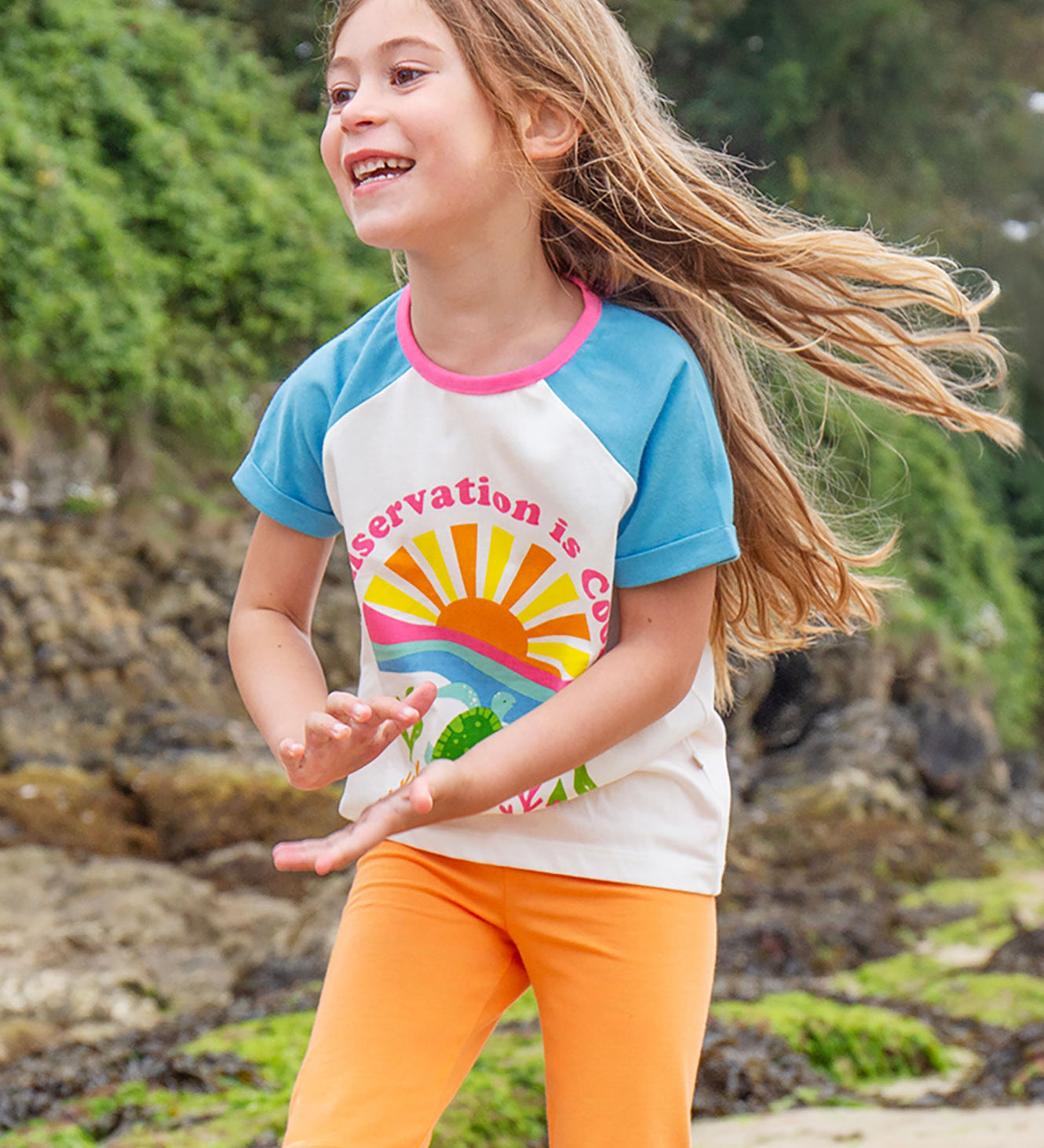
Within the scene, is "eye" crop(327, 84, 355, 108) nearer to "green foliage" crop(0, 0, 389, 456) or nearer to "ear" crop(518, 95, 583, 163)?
"ear" crop(518, 95, 583, 163)

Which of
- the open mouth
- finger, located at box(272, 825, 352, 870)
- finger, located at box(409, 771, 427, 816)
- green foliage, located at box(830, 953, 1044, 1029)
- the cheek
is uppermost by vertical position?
the cheek

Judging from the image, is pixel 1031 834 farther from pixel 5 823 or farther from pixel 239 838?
pixel 5 823

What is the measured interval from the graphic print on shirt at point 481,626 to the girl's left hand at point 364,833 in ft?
0.90

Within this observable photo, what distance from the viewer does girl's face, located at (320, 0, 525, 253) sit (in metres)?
1.60

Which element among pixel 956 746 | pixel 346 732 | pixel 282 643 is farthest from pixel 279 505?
pixel 956 746

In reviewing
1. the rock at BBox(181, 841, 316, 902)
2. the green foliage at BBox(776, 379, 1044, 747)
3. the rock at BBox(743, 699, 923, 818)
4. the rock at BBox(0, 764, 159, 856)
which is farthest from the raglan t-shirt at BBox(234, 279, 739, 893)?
the green foliage at BBox(776, 379, 1044, 747)

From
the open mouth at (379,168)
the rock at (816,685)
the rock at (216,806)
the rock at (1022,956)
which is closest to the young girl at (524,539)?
the open mouth at (379,168)

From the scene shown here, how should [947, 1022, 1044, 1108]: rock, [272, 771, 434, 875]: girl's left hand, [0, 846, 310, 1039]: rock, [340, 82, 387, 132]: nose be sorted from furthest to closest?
[0, 846, 310, 1039]: rock → [947, 1022, 1044, 1108]: rock → [340, 82, 387, 132]: nose → [272, 771, 434, 875]: girl's left hand

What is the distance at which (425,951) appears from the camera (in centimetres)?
168

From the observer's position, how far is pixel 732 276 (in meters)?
1.87

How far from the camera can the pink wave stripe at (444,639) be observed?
171cm

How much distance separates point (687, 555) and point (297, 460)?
1.78 feet

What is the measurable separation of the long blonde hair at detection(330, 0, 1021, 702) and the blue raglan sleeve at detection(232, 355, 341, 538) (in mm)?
375

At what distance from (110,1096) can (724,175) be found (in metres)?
2.83
